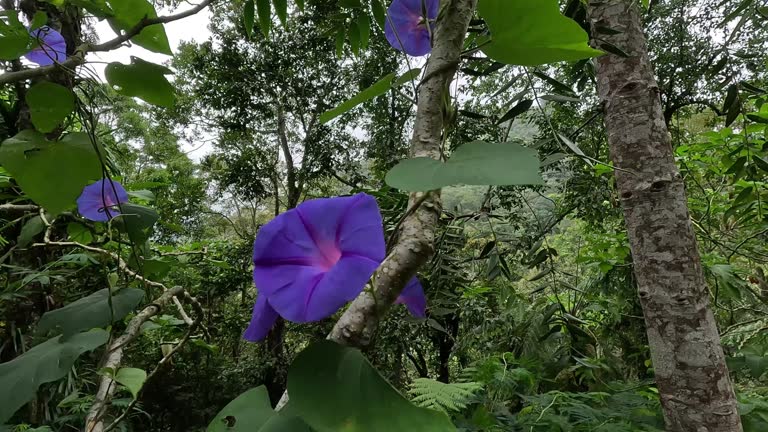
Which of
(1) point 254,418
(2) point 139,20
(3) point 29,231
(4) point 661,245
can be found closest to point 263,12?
(2) point 139,20

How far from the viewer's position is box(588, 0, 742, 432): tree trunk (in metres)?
0.59

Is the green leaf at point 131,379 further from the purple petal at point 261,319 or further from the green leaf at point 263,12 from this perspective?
the green leaf at point 263,12

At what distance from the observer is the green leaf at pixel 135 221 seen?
0.43m

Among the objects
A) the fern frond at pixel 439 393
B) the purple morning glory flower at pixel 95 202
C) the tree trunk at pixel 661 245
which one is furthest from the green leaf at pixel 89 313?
the fern frond at pixel 439 393

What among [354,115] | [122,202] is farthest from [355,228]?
[354,115]

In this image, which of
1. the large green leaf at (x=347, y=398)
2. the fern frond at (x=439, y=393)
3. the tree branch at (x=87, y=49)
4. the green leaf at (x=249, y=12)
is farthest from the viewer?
the fern frond at (x=439, y=393)

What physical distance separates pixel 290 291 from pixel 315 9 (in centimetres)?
494

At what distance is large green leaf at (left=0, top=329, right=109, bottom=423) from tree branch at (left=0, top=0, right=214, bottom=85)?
0.57 ft

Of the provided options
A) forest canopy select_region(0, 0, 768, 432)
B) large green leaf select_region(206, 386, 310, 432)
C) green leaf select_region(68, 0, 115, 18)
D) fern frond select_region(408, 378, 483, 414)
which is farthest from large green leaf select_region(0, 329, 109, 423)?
fern frond select_region(408, 378, 483, 414)

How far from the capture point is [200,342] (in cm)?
77

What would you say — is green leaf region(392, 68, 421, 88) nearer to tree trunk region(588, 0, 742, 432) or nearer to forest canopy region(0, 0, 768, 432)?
forest canopy region(0, 0, 768, 432)

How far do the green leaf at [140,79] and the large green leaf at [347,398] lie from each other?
0.26 meters

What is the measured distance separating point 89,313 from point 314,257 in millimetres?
230

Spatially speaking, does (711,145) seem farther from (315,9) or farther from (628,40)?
(315,9)
